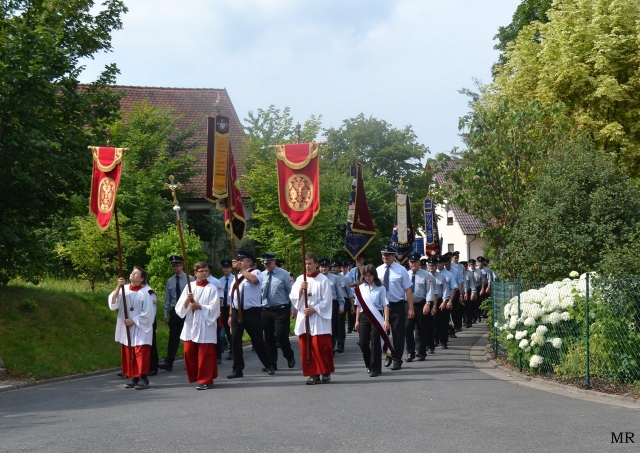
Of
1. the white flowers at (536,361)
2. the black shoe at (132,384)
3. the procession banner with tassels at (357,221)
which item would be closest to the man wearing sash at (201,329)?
the black shoe at (132,384)

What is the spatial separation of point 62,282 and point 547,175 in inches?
582

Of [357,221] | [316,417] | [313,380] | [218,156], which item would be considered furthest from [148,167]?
[316,417]

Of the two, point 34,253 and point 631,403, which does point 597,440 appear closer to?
point 631,403

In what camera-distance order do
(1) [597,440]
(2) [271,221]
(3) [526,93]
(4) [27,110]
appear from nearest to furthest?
(1) [597,440]
(4) [27,110]
(3) [526,93]
(2) [271,221]

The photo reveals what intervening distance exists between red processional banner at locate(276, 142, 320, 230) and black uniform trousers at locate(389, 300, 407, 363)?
222 centimetres

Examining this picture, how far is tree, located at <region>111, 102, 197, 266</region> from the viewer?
96.1ft

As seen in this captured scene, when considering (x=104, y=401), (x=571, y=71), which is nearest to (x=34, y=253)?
(x=104, y=401)

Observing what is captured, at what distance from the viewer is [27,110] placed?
16328 millimetres

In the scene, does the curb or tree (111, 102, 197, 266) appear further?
tree (111, 102, 197, 266)

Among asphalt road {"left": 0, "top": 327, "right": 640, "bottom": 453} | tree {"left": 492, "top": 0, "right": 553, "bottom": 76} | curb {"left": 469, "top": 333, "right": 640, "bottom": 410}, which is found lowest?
asphalt road {"left": 0, "top": 327, "right": 640, "bottom": 453}

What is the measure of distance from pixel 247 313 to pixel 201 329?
79.9 inches

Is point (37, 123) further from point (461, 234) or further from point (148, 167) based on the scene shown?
point (461, 234)

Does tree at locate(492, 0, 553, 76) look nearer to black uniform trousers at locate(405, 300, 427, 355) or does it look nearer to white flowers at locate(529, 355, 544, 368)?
black uniform trousers at locate(405, 300, 427, 355)

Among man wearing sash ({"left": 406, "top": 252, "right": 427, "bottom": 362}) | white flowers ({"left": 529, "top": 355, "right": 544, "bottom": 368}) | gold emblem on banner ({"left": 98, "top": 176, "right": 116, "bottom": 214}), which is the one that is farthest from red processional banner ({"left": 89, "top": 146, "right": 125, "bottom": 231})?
white flowers ({"left": 529, "top": 355, "right": 544, "bottom": 368})
